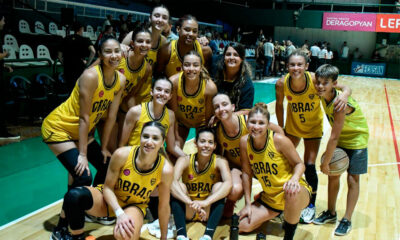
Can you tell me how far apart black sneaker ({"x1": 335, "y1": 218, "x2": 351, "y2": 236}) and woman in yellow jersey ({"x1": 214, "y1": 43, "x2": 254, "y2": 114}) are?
1232mm

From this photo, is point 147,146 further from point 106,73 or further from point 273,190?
point 273,190

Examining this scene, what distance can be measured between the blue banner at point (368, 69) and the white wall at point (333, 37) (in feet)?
5.29

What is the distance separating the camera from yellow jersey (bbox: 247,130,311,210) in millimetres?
2936

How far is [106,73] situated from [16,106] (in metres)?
3.86

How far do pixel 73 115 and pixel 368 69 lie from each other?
60.4 feet

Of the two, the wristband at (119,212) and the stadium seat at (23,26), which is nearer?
the wristband at (119,212)

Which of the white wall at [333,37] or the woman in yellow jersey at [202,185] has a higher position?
the white wall at [333,37]

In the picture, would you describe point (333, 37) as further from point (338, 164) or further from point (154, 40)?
point (338, 164)

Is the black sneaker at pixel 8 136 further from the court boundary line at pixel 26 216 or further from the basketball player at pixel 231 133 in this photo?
the basketball player at pixel 231 133

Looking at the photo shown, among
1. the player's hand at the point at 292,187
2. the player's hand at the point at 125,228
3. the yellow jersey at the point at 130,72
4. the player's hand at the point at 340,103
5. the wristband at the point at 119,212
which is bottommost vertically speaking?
the player's hand at the point at 125,228

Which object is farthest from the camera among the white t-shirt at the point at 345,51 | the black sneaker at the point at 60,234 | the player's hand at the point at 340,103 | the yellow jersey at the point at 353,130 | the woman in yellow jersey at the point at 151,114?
the white t-shirt at the point at 345,51

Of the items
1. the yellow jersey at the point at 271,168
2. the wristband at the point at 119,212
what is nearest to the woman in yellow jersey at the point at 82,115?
the wristband at the point at 119,212

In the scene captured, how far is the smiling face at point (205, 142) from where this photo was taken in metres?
3.03

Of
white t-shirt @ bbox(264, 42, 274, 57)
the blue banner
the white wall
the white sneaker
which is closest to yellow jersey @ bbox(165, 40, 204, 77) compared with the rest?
the white sneaker
